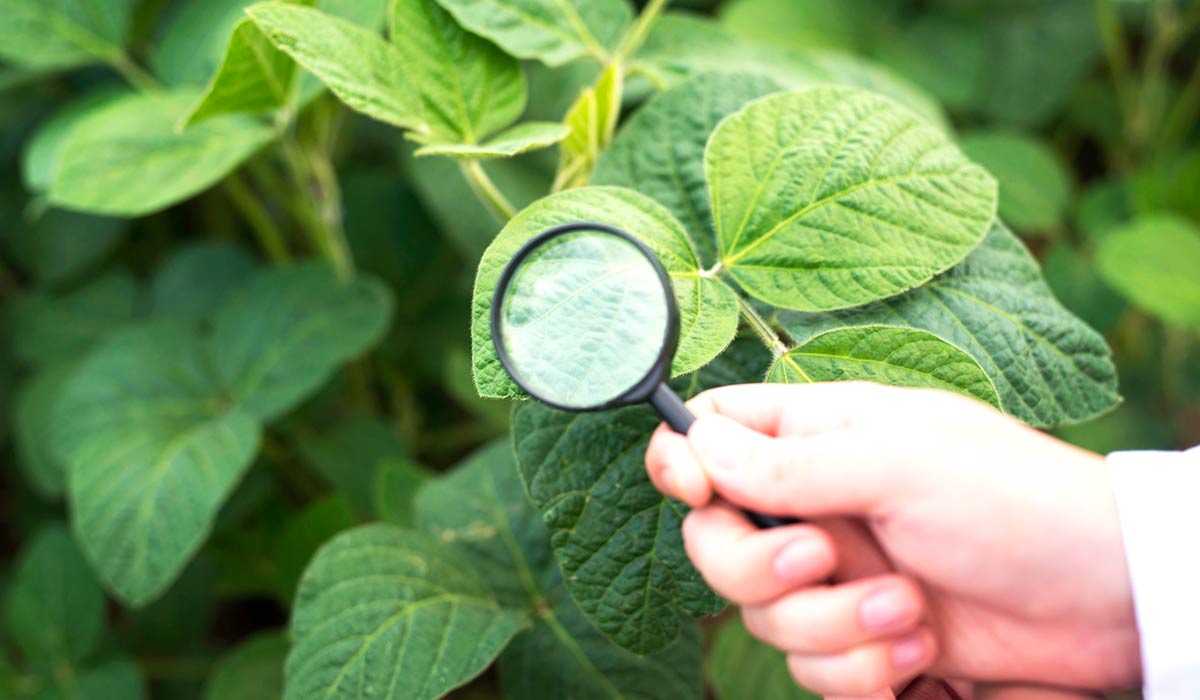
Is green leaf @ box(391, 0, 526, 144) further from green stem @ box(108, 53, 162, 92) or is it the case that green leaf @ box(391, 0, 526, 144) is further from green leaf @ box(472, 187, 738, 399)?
green stem @ box(108, 53, 162, 92)

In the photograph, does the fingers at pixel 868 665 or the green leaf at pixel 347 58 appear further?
the green leaf at pixel 347 58

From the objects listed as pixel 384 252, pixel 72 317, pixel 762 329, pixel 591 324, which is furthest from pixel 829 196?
pixel 72 317

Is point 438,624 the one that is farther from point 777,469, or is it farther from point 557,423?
point 777,469

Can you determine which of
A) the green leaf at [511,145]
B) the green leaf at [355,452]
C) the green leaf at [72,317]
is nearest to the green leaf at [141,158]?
the green leaf at [511,145]

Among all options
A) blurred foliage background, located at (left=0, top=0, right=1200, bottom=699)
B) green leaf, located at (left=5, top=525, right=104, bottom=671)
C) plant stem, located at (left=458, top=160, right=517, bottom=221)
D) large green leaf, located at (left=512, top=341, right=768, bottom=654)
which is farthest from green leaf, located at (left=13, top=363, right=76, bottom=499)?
large green leaf, located at (left=512, top=341, right=768, bottom=654)

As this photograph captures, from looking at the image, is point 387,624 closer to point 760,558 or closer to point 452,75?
point 760,558

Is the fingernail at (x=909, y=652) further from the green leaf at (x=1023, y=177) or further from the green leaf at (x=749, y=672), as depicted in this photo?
the green leaf at (x=1023, y=177)

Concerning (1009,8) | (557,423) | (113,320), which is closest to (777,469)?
(557,423)
